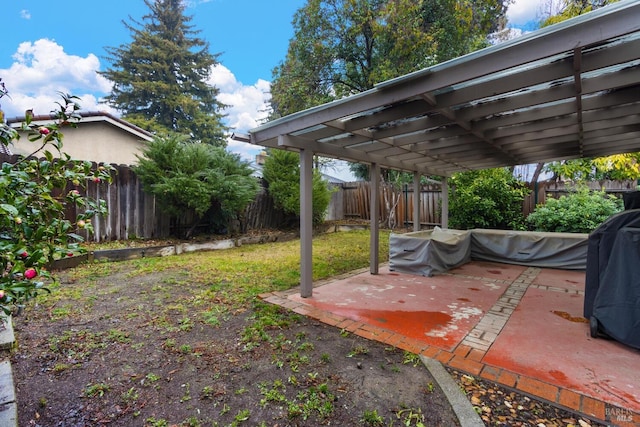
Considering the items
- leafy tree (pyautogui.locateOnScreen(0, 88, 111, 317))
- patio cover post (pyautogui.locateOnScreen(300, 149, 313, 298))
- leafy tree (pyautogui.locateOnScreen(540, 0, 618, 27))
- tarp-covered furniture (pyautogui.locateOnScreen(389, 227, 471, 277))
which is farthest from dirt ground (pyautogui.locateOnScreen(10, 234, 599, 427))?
leafy tree (pyautogui.locateOnScreen(540, 0, 618, 27))

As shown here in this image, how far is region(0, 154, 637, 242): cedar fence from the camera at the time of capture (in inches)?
240

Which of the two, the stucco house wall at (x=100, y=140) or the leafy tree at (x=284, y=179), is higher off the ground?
the stucco house wall at (x=100, y=140)

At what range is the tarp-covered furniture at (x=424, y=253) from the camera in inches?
191

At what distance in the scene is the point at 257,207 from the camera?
8.87m

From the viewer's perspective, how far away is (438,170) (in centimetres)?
645

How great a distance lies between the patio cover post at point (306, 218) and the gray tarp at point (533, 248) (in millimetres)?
3951

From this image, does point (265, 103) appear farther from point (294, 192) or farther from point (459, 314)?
point (459, 314)

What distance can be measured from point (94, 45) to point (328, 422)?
23.5m

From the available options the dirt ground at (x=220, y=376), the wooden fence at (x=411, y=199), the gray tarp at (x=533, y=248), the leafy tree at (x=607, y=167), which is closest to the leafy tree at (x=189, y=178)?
the dirt ground at (x=220, y=376)

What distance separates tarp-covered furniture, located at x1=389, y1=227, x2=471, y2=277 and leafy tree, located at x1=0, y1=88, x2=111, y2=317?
4273 mm

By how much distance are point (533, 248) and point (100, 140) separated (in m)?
11.7

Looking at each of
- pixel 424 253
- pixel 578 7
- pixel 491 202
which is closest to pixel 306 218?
pixel 424 253

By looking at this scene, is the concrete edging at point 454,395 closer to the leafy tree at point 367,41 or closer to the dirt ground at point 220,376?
the dirt ground at point 220,376

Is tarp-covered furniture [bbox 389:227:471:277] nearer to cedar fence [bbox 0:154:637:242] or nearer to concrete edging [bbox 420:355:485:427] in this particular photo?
concrete edging [bbox 420:355:485:427]
